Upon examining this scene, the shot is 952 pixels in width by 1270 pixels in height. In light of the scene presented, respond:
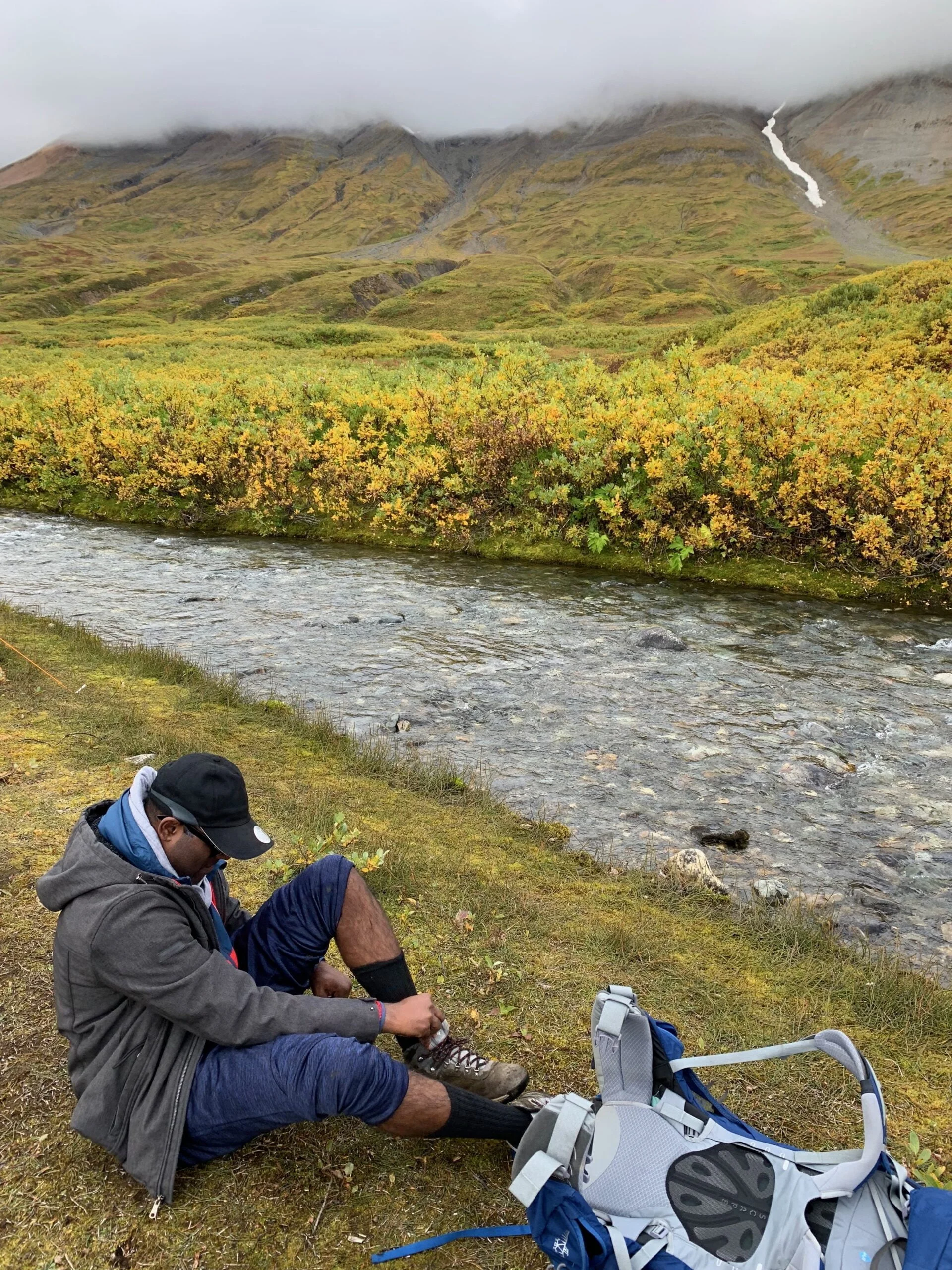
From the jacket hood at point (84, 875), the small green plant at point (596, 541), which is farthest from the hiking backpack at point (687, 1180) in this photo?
the small green plant at point (596, 541)

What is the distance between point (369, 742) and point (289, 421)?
589 inches

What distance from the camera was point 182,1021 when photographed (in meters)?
3.26

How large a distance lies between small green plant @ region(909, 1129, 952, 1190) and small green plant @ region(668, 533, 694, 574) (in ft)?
40.2

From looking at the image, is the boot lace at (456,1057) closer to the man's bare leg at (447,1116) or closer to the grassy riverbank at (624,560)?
the man's bare leg at (447,1116)

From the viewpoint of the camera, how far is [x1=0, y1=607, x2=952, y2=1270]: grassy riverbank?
10.8ft

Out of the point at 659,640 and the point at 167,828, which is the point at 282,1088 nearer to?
the point at 167,828

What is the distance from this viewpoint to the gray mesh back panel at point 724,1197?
2.98m

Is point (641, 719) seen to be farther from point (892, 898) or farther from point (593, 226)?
point (593, 226)

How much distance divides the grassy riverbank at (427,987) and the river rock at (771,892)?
0.39 meters

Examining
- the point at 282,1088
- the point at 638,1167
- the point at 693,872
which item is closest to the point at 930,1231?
the point at 638,1167

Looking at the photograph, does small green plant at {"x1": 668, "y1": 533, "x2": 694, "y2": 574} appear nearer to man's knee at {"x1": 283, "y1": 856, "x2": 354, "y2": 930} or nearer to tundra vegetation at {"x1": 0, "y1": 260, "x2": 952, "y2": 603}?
tundra vegetation at {"x1": 0, "y1": 260, "x2": 952, "y2": 603}

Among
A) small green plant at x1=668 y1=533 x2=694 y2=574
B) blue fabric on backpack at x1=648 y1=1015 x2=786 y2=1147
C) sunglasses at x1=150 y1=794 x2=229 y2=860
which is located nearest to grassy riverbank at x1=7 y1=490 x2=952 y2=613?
small green plant at x1=668 y1=533 x2=694 y2=574

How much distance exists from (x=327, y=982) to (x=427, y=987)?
72 cm

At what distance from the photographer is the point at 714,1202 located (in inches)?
123
